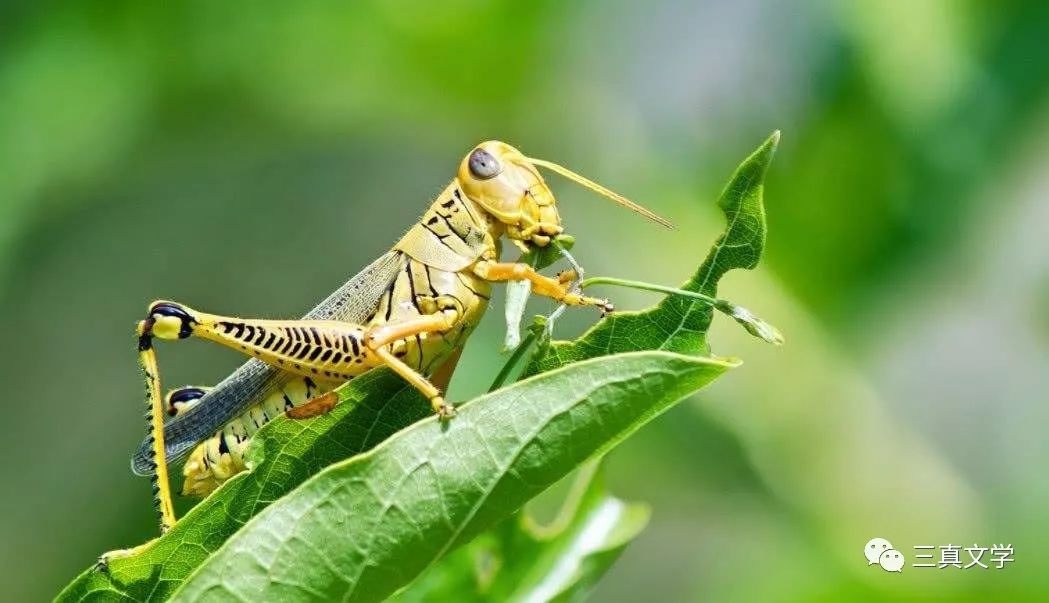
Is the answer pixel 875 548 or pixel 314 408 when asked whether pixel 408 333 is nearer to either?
pixel 314 408

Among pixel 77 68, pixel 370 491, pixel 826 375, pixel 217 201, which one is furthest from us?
pixel 217 201

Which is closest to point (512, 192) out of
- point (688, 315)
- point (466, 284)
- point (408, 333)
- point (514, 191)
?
point (514, 191)

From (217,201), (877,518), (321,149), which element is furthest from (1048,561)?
(217,201)

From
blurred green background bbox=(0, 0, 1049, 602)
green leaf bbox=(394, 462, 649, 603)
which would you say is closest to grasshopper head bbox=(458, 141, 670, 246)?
green leaf bbox=(394, 462, 649, 603)

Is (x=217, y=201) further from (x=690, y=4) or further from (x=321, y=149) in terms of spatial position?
(x=690, y=4)

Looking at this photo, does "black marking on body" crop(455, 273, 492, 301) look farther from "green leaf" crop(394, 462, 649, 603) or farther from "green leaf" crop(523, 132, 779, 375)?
"green leaf" crop(523, 132, 779, 375)

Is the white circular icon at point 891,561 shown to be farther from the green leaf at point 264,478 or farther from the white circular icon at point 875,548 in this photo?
the green leaf at point 264,478

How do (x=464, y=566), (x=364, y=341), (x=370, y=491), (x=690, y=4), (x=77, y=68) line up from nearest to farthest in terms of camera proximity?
(x=370, y=491) < (x=464, y=566) < (x=364, y=341) < (x=77, y=68) < (x=690, y=4)

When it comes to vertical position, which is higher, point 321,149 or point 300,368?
point 321,149

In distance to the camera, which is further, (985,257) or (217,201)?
(217,201)
